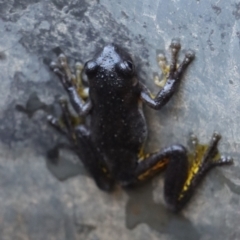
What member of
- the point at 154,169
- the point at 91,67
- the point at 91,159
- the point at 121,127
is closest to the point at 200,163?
the point at 154,169

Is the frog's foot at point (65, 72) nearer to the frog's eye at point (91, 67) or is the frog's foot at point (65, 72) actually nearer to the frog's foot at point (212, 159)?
the frog's eye at point (91, 67)

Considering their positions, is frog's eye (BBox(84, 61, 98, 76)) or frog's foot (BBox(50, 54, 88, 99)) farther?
frog's foot (BBox(50, 54, 88, 99))

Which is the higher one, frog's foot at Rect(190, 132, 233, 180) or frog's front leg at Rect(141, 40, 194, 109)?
frog's front leg at Rect(141, 40, 194, 109)

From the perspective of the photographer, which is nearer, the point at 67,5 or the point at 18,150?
the point at 67,5

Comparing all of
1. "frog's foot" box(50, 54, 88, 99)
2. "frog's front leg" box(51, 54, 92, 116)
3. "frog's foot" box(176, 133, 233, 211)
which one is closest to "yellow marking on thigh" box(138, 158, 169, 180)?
→ "frog's foot" box(176, 133, 233, 211)

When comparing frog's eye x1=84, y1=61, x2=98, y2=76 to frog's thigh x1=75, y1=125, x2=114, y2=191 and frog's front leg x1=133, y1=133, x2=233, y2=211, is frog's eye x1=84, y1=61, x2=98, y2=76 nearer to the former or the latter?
frog's thigh x1=75, y1=125, x2=114, y2=191

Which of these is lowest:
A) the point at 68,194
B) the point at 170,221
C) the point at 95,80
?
the point at 68,194

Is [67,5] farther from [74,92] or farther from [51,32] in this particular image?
[74,92]

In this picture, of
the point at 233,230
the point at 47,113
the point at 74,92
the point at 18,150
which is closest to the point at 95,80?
the point at 74,92
